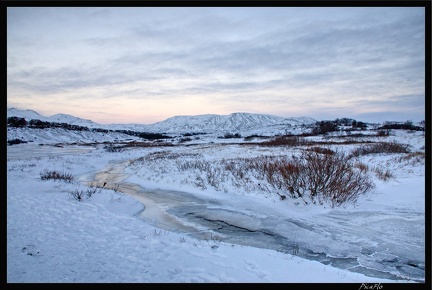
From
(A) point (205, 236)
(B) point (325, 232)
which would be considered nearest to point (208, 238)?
(A) point (205, 236)

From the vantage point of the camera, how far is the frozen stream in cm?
536

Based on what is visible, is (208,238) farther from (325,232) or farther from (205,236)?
(325,232)

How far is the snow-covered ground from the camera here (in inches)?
176

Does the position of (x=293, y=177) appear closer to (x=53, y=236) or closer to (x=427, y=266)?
(x=427, y=266)

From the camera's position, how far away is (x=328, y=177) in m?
9.58

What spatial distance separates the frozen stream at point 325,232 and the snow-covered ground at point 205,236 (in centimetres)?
3

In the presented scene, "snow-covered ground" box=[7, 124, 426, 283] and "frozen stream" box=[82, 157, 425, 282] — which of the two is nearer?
"snow-covered ground" box=[7, 124, 426, 283]

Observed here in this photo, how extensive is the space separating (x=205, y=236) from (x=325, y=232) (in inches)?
132

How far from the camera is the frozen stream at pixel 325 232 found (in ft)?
17.6

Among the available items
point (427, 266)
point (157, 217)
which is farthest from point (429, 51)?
point (157, 217)

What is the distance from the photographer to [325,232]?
23.1 ft

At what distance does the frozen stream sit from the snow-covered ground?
34 mm
